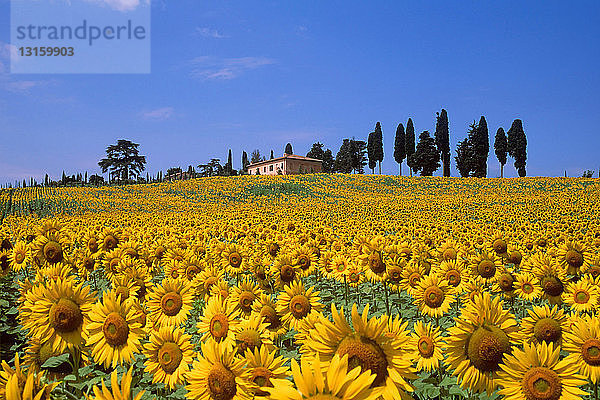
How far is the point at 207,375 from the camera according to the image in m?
2.00

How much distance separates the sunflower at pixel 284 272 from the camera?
4781mm

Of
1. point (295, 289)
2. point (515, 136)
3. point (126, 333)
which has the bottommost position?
point (126, 333)

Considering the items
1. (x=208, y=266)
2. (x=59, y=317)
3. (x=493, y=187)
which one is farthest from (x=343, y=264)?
(x=493, y=187)

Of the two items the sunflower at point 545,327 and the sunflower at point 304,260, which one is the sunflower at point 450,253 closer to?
the sunflower at point 304,260

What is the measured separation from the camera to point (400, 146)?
241ft

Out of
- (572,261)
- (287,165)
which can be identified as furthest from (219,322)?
(287,165)

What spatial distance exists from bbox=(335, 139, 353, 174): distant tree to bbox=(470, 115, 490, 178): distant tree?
28.3 meters

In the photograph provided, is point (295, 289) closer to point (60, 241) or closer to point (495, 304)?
point (495, 304)

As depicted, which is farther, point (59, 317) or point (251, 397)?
point (59, 317)

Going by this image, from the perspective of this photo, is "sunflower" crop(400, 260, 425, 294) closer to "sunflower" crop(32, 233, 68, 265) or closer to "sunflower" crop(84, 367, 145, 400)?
"sunflower" crop(84, 367, 145, 400)

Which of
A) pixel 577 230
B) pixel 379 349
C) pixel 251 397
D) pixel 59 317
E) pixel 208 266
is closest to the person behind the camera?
pixel 379 349

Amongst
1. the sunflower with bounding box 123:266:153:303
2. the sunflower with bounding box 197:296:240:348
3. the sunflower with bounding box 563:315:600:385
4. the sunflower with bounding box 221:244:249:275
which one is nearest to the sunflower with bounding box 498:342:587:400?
the sunflower with bounding box 563:315:600:385

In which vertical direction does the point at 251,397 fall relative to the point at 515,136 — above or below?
below

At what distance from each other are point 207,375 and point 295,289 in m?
1.42
